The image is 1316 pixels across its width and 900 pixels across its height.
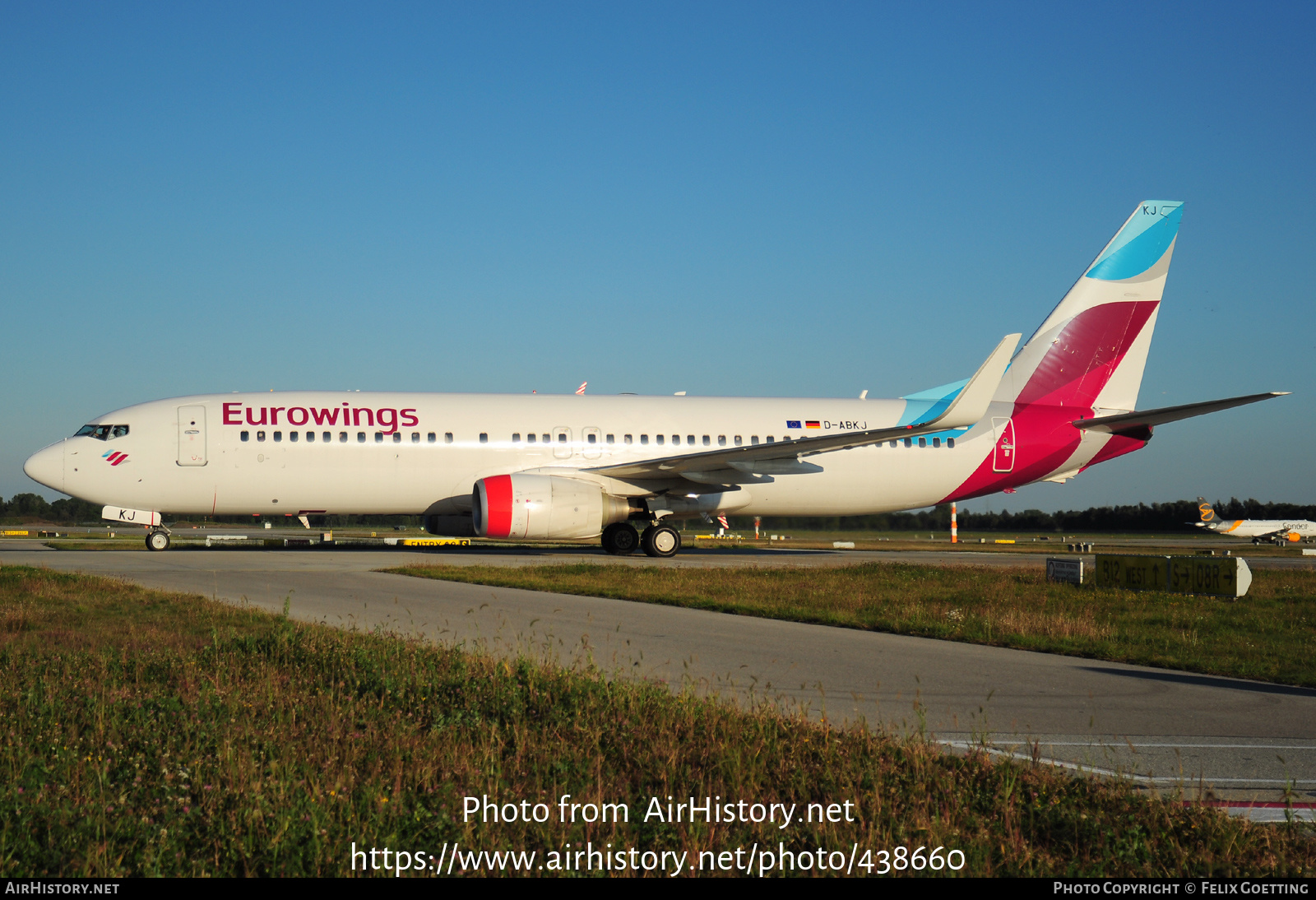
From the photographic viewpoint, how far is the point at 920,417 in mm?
28656

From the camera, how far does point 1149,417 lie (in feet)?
82.8

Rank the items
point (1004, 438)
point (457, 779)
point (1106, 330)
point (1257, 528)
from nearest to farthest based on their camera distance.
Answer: point (457, 779)
point (1004, 438)
point (1106, 330)
point (1257, 528)

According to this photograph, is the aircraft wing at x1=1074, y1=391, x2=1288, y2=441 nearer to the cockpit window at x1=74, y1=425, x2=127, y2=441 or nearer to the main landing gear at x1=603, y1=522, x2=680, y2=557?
the main landing gear at x1=603, y1=522, x2=680, y2=557

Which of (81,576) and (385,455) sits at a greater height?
(385,455)

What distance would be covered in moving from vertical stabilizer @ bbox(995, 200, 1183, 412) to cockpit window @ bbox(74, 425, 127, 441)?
75.8 ft

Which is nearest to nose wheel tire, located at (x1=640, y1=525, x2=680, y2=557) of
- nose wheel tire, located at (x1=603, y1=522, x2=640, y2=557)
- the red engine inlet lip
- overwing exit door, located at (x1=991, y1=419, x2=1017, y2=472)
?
nose wheel tire, located at (x1=603, y1=522, x2=640, y2=557)

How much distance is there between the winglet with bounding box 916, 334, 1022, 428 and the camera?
69.2 feet

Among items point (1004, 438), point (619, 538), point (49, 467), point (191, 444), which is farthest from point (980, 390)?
point (49, 467)

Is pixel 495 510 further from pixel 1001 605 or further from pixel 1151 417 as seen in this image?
pixel 1151 417

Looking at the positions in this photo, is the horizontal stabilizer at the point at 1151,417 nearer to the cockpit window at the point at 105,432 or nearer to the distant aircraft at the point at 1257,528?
the cockpit window at the point at 105,432

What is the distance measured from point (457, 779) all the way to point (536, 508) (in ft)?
58.2

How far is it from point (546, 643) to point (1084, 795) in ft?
18.5

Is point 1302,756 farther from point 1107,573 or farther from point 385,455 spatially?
point 385,455

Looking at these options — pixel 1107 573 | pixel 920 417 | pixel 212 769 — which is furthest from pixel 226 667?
pixel 920 417
